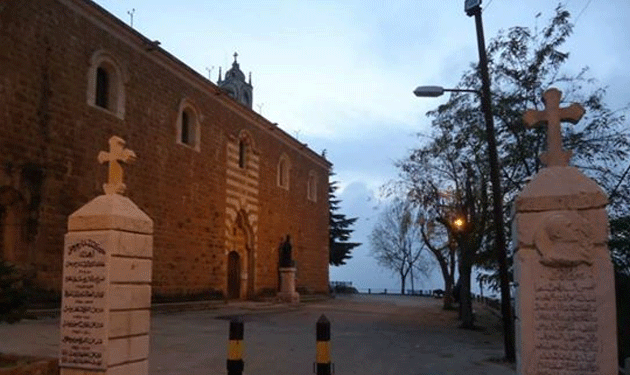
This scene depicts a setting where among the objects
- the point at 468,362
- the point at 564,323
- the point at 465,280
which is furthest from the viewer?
the point at 465,280

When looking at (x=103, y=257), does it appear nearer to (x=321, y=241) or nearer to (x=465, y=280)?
(x=465, y=280)

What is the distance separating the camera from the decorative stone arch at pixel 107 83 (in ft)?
58.7

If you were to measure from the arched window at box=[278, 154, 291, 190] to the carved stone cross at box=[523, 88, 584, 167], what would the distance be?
1051 inches

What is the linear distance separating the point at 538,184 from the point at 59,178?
1330 centimetres

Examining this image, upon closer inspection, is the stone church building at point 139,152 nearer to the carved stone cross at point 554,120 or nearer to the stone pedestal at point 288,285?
the stone pedestal at point 288,285

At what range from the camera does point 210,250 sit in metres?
24.3

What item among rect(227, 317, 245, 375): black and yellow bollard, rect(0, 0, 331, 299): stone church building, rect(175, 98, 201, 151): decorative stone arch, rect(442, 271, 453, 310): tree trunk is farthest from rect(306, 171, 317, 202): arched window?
rect(227, 317, 245, 375): black and yellow bollard

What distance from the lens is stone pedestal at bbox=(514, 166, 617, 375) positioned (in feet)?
19.3

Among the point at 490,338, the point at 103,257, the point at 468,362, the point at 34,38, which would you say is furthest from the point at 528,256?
the point at 34,38

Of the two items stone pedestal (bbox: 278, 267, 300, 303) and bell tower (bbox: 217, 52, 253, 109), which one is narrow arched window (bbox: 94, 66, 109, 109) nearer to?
stone pedestal (bbox: 278, 267, 300, 303)

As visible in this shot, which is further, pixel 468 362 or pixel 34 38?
pixel 34 38

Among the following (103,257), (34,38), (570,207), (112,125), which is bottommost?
(103,257)

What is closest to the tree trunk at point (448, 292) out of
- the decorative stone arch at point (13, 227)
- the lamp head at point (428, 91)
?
the lamp head at point (428, 91)

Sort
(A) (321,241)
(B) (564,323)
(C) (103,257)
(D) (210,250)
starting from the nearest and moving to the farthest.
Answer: (B) (564,323) → (C) (103,257) → (D) (210,250) → (A) (321,241)
